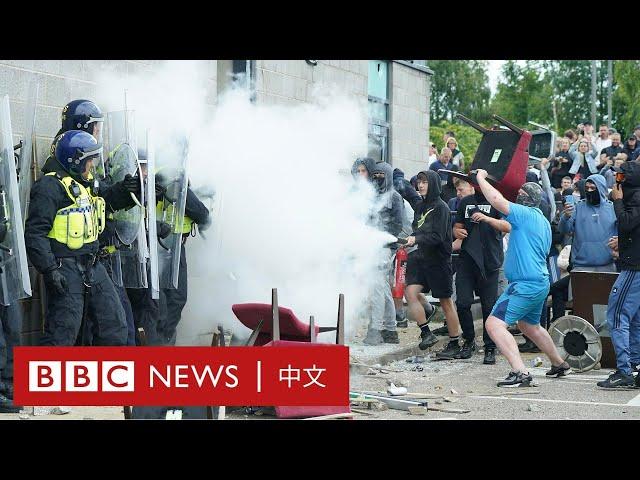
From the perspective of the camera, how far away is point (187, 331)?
9961mm

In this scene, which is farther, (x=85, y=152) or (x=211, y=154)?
(x=211, y=154)

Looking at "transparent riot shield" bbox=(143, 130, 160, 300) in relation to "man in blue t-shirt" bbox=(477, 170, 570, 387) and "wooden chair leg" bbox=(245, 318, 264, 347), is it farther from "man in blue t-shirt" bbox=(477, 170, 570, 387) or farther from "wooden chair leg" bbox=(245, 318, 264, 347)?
"man in blue t-shirt" bbox=(477, 170, 570, 387)

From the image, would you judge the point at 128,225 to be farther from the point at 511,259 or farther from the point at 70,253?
the point at 511,259

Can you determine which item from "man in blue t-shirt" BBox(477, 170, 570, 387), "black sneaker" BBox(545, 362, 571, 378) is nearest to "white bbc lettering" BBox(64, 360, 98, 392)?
"man in blue t-shirt" BBox(477, 170, 570, 387)

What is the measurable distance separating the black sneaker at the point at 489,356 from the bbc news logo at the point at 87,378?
4884 millimetres

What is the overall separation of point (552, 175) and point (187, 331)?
9.07 meters

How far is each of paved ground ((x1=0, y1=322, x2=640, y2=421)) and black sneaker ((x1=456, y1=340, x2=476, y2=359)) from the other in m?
0.08

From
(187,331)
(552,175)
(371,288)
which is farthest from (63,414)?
(552,175)

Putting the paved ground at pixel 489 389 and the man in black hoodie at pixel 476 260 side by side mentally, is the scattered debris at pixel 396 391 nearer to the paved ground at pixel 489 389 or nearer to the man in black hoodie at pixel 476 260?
the paved ground at pixel 489 389

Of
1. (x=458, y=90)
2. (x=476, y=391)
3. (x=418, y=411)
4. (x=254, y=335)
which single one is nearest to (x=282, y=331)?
(x=254, y=335)

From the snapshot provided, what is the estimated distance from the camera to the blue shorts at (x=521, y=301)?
347 inches

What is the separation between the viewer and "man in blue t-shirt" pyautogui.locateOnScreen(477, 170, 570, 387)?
881 centimetres

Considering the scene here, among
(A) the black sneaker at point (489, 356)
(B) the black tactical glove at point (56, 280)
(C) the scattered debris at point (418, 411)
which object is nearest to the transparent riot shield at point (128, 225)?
(B) the black tactical glove at point (56, 280)

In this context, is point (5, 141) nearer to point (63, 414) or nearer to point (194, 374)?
point (63, 414)
